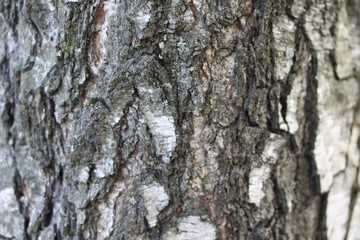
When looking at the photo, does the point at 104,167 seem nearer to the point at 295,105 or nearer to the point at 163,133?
the point at 163,133

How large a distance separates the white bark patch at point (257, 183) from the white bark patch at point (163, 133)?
216 millimetres

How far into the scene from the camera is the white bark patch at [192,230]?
0.88m

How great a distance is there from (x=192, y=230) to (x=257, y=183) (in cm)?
19

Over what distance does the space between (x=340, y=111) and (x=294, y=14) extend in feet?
1.07

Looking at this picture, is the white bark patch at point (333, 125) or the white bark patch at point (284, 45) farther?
the white bark patch at point (333, 125)

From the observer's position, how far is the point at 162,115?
31.9 inches

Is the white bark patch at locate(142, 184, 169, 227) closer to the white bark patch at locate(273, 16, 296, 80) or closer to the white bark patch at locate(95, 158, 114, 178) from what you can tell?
the white bark patch at locate(95, 158, 114, 178)

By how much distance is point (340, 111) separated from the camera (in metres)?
1.05

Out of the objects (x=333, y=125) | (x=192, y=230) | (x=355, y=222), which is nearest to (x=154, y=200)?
(x=192, y=230)

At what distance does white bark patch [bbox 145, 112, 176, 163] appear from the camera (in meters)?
0.81

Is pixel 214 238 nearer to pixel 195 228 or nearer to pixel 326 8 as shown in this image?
pixel 195 228

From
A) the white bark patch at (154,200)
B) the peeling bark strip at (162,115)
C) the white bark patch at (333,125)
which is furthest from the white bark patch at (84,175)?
the white bark patch at (333,125)

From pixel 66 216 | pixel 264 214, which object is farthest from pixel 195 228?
pixel 66 216

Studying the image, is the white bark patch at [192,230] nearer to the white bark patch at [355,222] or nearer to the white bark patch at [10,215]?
the white bark patch at [10,215]
